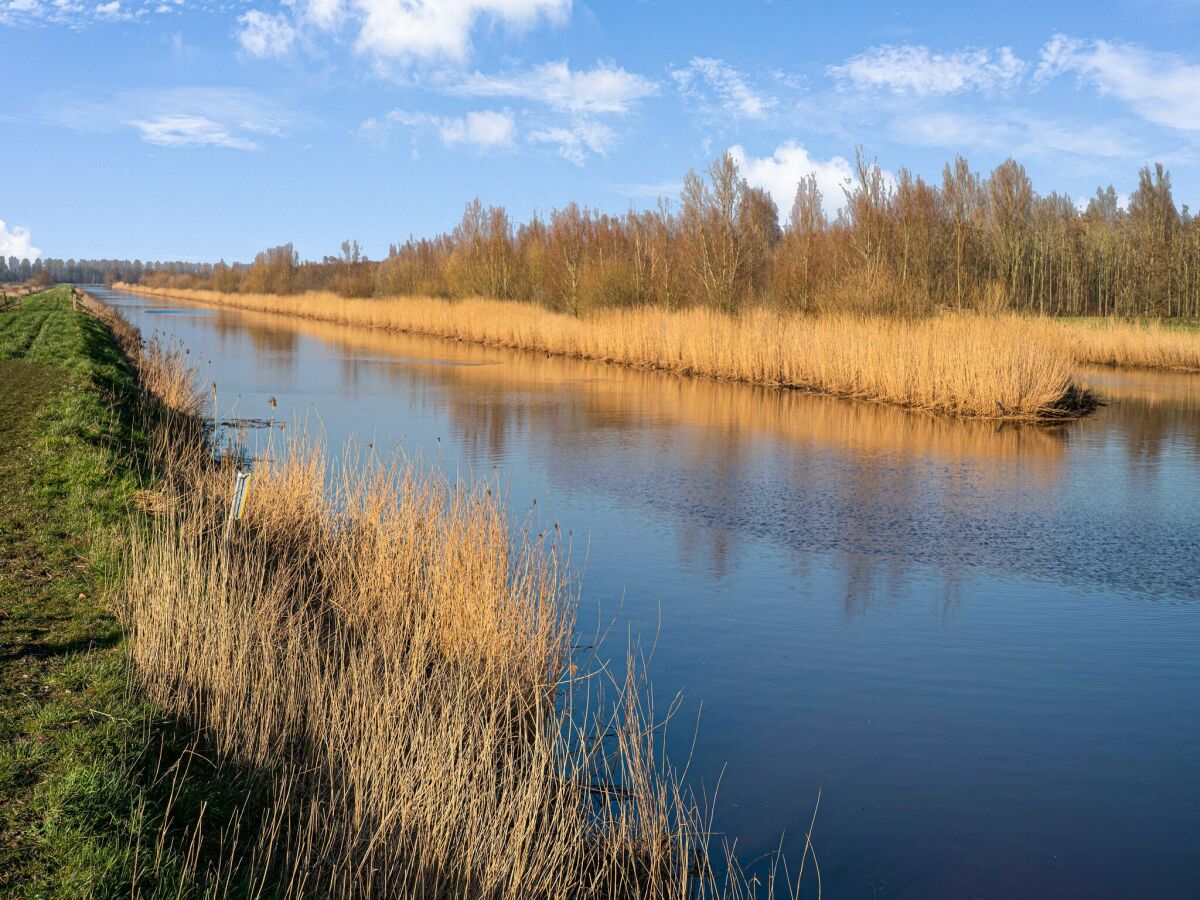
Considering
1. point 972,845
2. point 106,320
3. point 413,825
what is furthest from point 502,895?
point 106,320

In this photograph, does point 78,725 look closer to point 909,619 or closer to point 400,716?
point 400,716

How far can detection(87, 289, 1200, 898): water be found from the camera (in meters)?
4.36

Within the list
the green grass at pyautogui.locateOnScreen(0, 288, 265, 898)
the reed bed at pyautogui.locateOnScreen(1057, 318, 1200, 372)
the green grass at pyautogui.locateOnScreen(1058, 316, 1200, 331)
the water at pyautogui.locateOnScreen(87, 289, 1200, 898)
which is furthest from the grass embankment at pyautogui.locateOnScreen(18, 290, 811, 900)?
the green grass at pyautogui.locateOnScreen(1058, 316, 1200, 331)

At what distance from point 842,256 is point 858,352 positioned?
3961mm

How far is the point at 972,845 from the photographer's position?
424 centimetres

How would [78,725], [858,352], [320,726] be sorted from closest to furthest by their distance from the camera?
[78,725], [320,726], [858,352]

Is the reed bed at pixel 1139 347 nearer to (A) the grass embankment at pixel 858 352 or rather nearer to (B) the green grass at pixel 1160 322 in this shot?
(B) the green grass at pixel 1160 322

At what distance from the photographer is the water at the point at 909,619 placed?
4.36 m

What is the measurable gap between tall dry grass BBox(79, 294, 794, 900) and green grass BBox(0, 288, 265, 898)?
140 millimetres

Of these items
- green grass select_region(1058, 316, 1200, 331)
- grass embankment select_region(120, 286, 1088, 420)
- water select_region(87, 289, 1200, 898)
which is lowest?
water select_region(87, 289, 1200, 898)

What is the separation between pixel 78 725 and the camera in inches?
155

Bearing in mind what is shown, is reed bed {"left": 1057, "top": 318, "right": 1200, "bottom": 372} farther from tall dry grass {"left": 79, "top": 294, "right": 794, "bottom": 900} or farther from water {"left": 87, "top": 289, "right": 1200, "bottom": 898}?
tall dry grass {"left": 79, "top": 294, "right": 794, "bottom": 900}

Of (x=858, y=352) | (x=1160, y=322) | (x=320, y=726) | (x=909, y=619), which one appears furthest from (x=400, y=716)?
(x=1160, y=322)

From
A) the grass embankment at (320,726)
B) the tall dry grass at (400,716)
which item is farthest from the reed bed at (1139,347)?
the grass embankment at (320,726)
